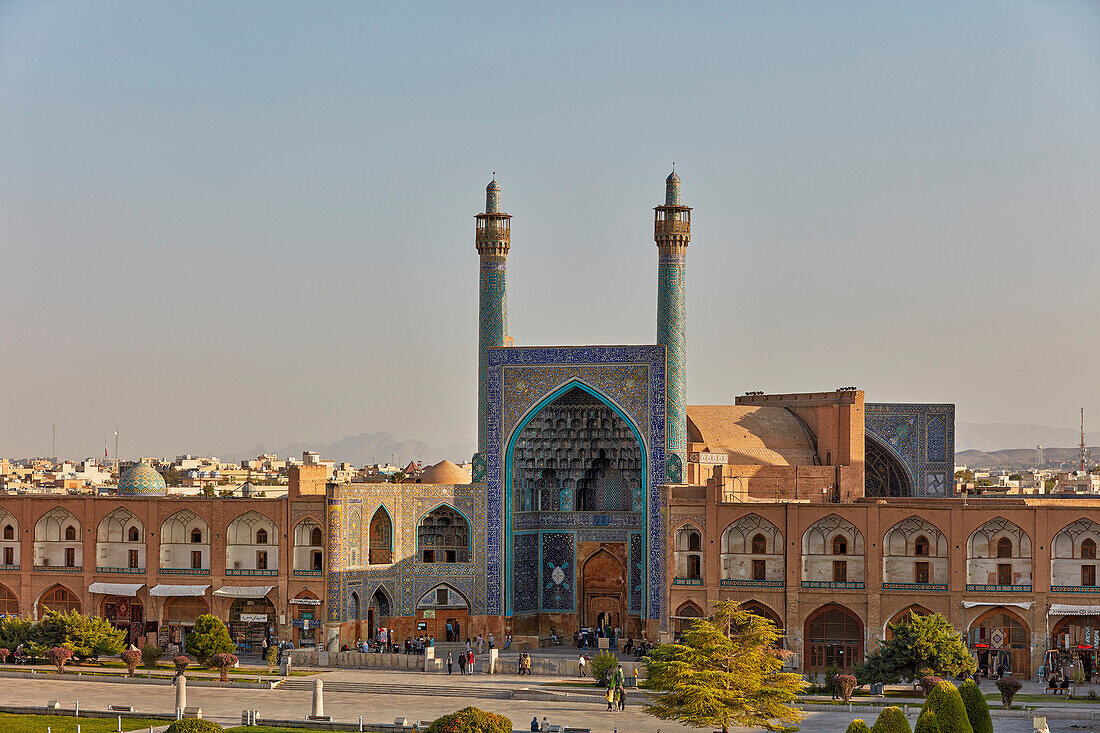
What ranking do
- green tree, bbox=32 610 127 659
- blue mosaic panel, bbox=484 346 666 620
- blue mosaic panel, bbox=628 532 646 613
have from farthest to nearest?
blue mosaic panel, bbox=628 532 646 613 → blue mosaic panel, bbox=484 346 666 620 → green tree, bbox=32 610 127 659

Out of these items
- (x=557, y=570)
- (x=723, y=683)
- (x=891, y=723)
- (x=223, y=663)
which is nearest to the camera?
(x=891, y=723)

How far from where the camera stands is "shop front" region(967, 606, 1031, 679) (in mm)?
41438

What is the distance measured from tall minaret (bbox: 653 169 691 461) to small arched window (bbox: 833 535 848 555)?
5662 mm

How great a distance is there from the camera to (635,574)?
48.9 meters

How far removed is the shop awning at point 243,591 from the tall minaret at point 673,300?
11967 mm

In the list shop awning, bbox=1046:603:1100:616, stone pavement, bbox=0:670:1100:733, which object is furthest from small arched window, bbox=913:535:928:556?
stone pavement, bbox=0:670:1100:733

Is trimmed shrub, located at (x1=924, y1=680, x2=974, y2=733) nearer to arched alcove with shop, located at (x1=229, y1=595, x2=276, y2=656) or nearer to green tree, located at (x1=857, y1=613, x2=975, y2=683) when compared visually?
green tree, located at (x1=857, y1=613, x2=975, y2=683)

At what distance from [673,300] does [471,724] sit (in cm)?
2203

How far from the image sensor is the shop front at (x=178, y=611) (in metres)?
46.8

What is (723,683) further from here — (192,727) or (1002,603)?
(1002,603)

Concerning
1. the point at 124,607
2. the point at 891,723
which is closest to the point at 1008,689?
the point at 891,723

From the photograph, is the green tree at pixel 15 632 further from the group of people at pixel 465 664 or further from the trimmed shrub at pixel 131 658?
the group of people at pixel 465 664

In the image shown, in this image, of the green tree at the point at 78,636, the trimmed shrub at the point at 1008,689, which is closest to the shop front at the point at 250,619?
the green tree at the point at 78,636

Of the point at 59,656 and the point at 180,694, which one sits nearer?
the point at 180,694
